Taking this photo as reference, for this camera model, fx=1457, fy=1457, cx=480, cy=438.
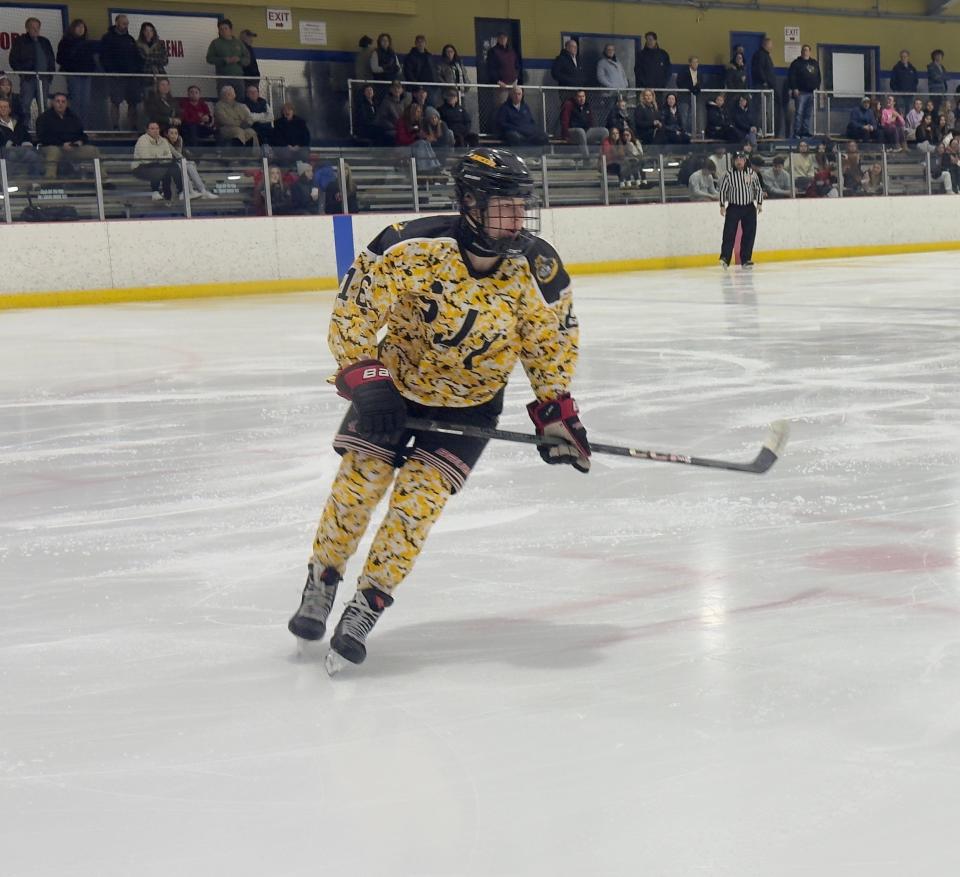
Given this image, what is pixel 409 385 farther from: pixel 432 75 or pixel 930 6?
pixel 930 6

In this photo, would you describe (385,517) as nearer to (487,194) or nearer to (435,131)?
(487,194)

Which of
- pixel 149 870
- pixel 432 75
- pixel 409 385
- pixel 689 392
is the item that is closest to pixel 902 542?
pixel 409 385

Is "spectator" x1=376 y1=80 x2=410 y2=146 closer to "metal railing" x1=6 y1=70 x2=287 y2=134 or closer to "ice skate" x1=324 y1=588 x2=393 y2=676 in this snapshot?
"metal railing" x1=6 y1=70 x2=287 y2=134

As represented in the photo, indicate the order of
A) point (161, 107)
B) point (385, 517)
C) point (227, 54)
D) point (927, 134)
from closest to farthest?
point (385, 517), point (161, 107), point (227, 54), point (927, 134)

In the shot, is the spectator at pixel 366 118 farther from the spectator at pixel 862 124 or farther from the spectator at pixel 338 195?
the spectator at pixel 862 124

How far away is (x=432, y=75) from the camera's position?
54.7 feet

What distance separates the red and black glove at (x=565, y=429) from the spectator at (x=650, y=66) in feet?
53.4

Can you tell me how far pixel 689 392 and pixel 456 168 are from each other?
3.83m

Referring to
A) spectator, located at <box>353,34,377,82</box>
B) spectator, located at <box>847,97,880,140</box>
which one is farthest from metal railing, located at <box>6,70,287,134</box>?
spectator, located at <box>847,97,880,140</box>

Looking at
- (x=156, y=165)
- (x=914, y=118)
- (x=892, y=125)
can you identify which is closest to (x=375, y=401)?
(x=156, y=165)

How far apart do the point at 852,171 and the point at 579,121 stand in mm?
3709

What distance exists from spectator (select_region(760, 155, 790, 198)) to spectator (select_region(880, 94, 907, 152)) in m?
2.71

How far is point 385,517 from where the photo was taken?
2783 millimetres

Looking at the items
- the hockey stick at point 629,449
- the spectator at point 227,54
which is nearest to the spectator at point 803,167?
the spectator at point 227,54
